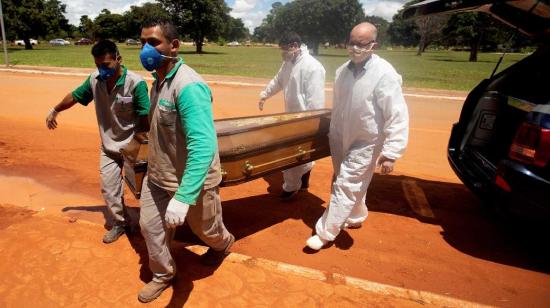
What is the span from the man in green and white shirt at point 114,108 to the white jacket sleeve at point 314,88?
1.83 m

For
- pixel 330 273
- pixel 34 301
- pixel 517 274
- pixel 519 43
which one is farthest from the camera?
pixel 519 43

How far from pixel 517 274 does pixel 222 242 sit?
2.40 meters

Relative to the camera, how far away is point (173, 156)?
2.52 metres

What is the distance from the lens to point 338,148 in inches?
141

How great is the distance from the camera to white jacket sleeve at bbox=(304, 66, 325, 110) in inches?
172

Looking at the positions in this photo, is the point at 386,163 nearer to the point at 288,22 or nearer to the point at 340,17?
the point at 340,17

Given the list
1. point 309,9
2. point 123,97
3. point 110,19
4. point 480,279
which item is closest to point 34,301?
point 123,97

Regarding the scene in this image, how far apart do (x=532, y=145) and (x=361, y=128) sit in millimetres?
1229

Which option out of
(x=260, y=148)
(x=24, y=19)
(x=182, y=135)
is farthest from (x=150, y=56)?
(x=24, y=19)

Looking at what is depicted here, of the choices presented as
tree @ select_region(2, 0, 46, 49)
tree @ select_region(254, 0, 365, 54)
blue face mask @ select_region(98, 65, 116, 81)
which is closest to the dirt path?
blue face mask @ select_region(98, 65, 116, 81)

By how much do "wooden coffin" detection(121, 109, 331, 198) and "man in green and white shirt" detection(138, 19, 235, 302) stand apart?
39cm

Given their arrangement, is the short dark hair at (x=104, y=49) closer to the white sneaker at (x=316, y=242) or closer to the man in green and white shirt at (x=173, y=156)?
the man in green and white shirt at (x=173, y=156)

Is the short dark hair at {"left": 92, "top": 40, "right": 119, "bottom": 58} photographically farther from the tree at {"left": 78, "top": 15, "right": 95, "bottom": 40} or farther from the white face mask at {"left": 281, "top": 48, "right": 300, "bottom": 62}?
the tree at {"left": 78, "top": 15, "right": 95, "bottom": 40}

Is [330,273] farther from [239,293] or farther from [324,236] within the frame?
[239,293]
